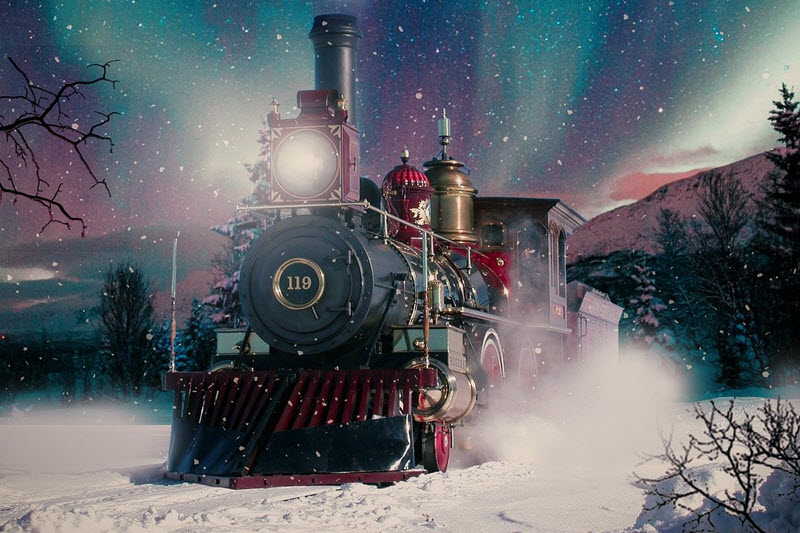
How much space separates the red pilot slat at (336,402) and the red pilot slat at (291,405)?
1.01 ft

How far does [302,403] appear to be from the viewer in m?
8.48

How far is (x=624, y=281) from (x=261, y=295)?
5206 centimetres

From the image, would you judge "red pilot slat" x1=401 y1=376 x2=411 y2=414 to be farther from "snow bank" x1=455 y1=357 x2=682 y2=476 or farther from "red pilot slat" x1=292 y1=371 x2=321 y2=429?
"snow bank" x1=455 y1=357 x2=682 y2=476

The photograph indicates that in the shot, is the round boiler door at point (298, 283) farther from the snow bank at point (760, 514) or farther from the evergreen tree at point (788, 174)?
the evergreen tree at point (788, 174)

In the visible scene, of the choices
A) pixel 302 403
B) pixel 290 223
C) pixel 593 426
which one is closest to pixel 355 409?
pixel 302 403

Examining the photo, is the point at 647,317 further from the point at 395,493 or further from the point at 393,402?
the point at 395,493

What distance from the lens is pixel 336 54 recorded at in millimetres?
13055

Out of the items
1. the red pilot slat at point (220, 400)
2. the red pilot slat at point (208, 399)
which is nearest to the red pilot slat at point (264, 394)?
the red pilot slat at point (220, 400)

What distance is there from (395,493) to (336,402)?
1323 millimetres

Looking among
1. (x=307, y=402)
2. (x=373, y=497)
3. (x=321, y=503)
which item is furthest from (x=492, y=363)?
(x=321, y=503)

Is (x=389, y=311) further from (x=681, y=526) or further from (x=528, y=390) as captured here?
(x=681, y=526)

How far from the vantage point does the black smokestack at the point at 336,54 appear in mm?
12898

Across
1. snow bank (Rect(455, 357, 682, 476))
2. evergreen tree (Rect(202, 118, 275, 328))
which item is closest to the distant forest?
snow bank (Rect(455, 357, 682, 476))

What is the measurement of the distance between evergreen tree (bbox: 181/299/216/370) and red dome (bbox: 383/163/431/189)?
68.3ft
